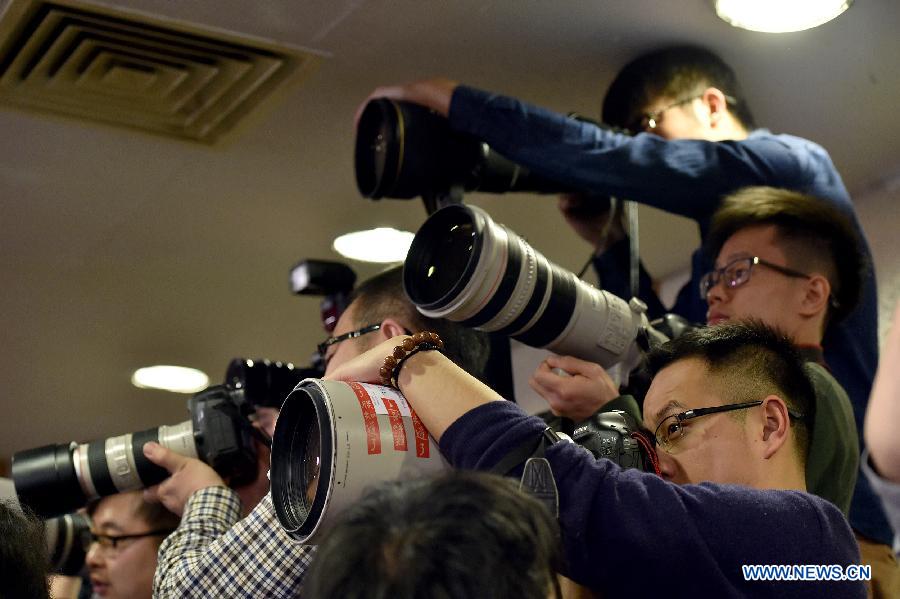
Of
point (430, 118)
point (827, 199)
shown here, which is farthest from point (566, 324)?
point (827, 199)

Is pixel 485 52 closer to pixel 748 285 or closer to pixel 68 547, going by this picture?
pixel 748 285

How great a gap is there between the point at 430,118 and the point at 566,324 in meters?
0.56

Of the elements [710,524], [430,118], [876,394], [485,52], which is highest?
[485,52]

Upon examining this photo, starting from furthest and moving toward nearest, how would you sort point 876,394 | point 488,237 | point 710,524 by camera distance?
point 488,237 → point 710,524 → point 876,394

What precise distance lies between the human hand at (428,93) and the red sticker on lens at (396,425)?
84 cm

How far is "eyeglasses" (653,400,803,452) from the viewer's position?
127cm

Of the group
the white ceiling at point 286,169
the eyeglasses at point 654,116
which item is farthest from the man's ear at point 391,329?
the eyeglasses at point 654,116

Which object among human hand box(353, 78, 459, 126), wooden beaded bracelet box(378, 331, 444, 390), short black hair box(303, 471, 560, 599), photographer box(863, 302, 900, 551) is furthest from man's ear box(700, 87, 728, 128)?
short black hair box(303, 471, 560, 599)

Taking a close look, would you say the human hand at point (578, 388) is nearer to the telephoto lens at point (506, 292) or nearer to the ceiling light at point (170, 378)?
the telephoto lens at point (506, 292)

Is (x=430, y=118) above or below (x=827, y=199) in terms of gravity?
above

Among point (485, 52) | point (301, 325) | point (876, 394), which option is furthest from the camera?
point (301, 325)

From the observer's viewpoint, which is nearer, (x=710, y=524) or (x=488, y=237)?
(x=710, y=524)

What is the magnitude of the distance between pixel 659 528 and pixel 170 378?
3021 millimetres

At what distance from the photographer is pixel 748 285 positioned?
174 centimetres
